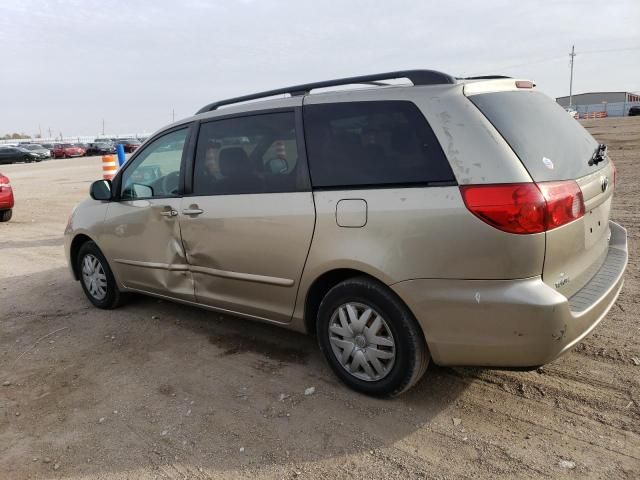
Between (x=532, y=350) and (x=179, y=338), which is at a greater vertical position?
(x=532, y=350)

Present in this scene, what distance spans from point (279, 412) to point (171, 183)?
6.85ft

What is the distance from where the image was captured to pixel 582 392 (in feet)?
10.1

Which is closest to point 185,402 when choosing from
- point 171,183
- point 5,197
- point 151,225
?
point 151,225

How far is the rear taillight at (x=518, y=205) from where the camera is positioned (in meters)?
2.53

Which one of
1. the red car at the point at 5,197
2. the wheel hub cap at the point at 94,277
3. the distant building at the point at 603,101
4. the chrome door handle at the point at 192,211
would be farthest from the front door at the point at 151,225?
the distant building at the point at 603,101

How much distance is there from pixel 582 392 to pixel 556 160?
138cm

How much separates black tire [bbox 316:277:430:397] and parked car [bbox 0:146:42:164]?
42980 mm

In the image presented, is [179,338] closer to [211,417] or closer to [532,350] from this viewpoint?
[211,417]

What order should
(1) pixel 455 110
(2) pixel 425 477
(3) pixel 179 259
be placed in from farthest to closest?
(3) pixel 179 259 → (1) pixel 455 110 → (2) pixel 425 477

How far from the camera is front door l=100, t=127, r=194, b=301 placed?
421 centimetres

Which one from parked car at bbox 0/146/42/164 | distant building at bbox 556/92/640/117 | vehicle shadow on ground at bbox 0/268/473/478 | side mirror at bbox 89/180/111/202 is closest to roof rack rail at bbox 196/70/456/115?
side mirror at bbox 89/180/111/202

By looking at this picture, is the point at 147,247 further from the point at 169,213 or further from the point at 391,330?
the point at 391,330

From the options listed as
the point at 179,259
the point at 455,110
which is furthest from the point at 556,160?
the point at 179,259

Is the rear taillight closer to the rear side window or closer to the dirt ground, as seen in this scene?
the rear side window
